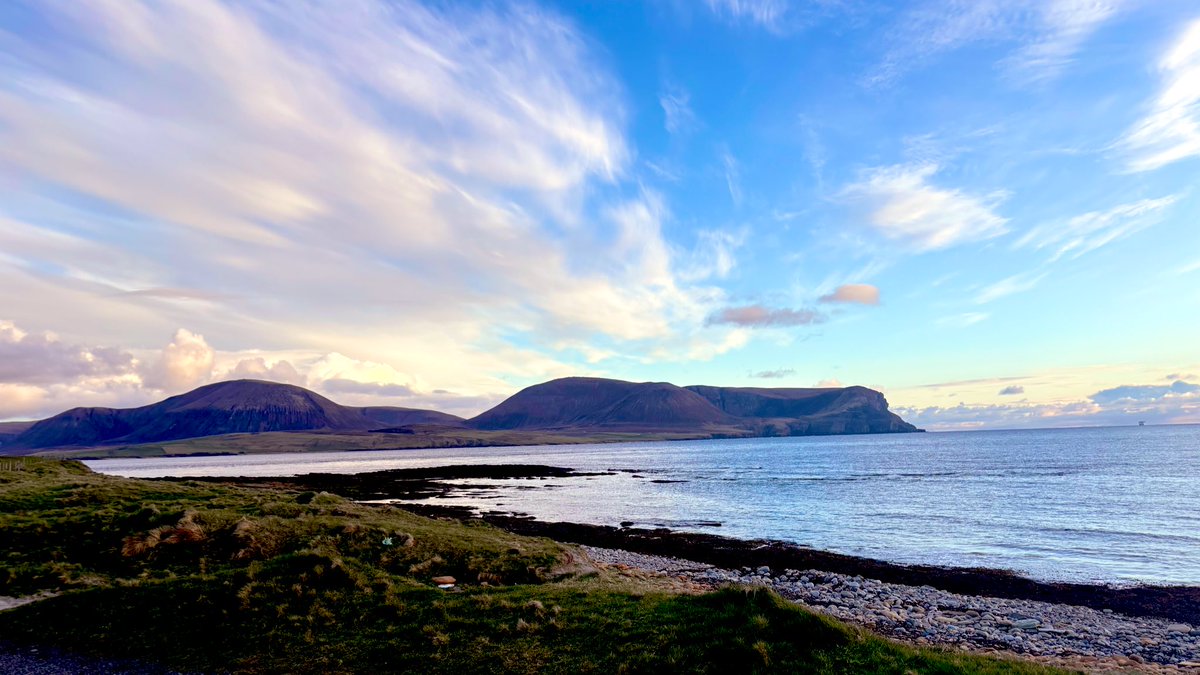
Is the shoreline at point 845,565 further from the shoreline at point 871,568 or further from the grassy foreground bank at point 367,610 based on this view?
the grassy foreground bank at point 367,610

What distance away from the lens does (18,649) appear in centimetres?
1577

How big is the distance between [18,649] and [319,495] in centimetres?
2558

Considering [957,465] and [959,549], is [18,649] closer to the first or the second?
[959,549]

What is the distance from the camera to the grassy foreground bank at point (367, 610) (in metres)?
14.5

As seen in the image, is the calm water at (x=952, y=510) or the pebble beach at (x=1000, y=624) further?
the calm water at (x=952, y=510)

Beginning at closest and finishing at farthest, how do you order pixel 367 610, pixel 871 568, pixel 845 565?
pixel 367 610 → pixel 871 568 → pixel 845 565

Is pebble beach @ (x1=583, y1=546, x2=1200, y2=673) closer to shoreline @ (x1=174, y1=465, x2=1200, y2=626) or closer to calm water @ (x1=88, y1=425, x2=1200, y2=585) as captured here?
shoreline @ (x1=174, y1=465, x2=1200, y2=626)

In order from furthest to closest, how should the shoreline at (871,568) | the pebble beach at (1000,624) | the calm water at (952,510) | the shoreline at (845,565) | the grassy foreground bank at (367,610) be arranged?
the calm water at (952,510), the shoreline at (845,565), the shoreline at (871,568), the pebble beach at (1000,624), the grassy foreground bank at (367,610)

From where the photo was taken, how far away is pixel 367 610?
18.4 m

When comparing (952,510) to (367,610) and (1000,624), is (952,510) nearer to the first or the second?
(1000,624)

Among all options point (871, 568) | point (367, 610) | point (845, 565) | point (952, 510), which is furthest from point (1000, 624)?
point (952, 510)

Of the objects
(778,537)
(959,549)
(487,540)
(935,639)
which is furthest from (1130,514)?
(487,540)

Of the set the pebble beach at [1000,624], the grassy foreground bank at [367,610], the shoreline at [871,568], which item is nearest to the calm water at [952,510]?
the shoreline at [871,568]

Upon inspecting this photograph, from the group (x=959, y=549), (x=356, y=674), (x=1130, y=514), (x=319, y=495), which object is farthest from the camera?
(x=1130, y=514)
